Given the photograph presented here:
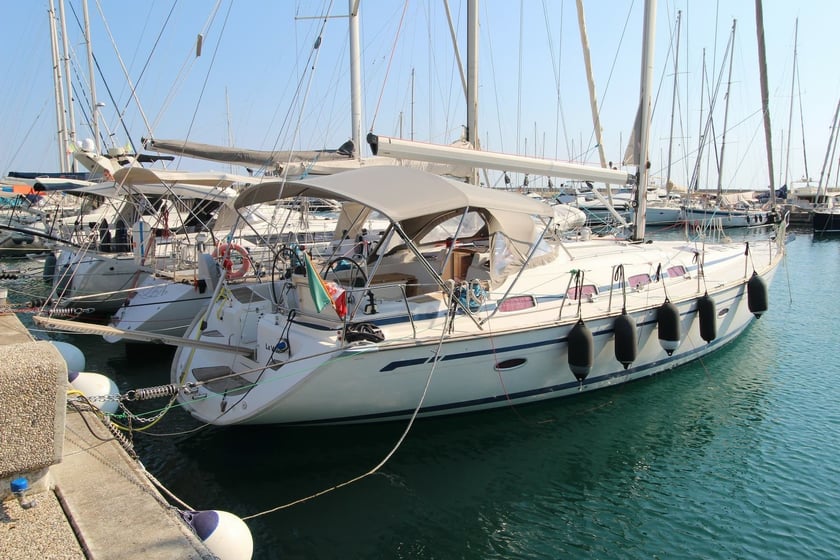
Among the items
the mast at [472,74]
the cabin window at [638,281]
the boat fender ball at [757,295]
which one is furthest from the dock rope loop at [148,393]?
the boat fender ball at [757,295]

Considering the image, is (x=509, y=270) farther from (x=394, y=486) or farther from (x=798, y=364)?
(x=798, y=364)

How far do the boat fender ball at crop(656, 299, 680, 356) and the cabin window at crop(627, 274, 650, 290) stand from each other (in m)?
0.83

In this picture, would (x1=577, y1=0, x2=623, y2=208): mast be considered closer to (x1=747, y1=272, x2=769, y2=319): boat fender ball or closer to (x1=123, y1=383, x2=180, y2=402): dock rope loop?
(x1=747, y1=272, x2=769, y2=319): boat fender ball

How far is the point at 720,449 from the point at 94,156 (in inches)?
789

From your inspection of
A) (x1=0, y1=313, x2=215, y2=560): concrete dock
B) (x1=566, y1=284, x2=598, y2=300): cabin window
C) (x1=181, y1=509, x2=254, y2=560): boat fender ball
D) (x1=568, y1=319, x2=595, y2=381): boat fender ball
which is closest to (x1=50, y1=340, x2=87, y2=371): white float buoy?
(x1=0, y1=313, x2=215, y2=560): concrete dock

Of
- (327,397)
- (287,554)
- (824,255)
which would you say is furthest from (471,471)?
(824,255)

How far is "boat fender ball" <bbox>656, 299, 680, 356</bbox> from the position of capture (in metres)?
9.09

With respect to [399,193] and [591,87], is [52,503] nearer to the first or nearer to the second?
[399,193]

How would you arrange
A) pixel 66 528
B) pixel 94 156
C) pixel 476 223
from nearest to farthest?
pixel 66 528 < pixel 476 223 < pixel 94 156

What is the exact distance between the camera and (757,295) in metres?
11.2

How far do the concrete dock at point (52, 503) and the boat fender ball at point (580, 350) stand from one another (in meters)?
5.44

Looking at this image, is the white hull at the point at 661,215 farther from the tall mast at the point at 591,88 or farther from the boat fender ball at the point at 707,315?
the boat fender ball at the point at 707,315

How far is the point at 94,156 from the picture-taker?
19.6 m

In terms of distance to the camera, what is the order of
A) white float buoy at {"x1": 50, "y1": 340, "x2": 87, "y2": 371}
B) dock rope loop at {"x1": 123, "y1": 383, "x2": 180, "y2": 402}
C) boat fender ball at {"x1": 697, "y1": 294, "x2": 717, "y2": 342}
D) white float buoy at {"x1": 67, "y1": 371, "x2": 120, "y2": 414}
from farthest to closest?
boat fender ball at {"x1": 697, "y1": 294, "x2": 717, "y2": 342}
white float buoy at {"x1": 50, "y1": 340, "x2": 87, "y2": 371}
white float buoy at {"x1": 67, "y1": 371, "x2": 120, "y2": 414}
dock rope loop at {"x1": 123, "y1": 383, "x2": 180, "y2": 402}
